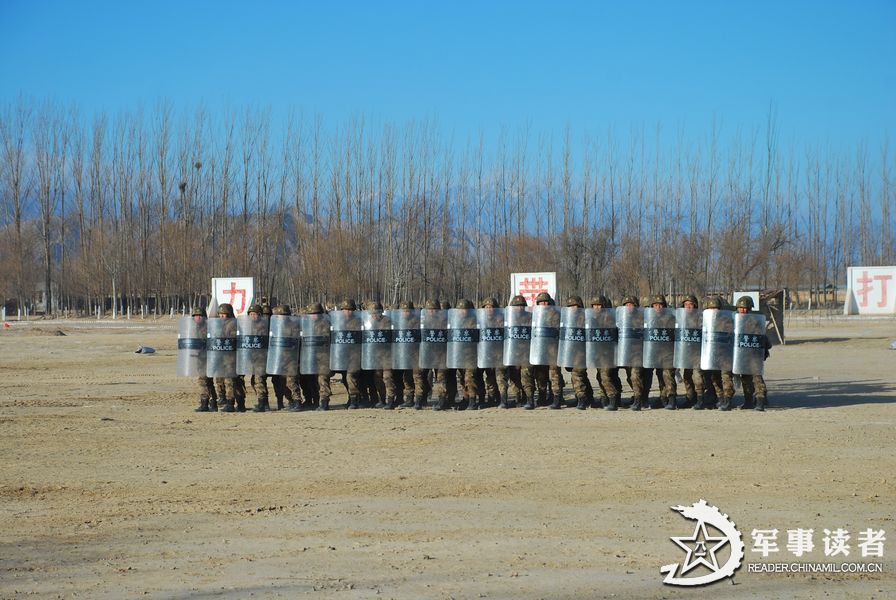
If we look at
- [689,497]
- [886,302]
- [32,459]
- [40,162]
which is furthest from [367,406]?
[40,162]

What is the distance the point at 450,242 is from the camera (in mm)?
58531

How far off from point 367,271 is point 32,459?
136 ft

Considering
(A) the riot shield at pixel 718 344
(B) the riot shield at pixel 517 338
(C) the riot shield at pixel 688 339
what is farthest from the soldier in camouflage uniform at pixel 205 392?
(A) the riot shield at pixel 718 344

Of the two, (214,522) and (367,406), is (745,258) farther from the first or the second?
(214,522)

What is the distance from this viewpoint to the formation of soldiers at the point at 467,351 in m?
17.5

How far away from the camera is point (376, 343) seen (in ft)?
59.4

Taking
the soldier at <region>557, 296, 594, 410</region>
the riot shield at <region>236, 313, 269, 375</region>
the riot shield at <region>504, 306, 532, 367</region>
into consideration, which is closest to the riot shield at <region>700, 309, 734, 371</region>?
the soldier at <region>557, 296, 594, 410</region>

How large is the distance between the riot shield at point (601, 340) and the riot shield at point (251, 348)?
5517 millimetres

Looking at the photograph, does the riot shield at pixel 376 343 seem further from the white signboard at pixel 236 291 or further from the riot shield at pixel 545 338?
the white signboard at pixel 236 291

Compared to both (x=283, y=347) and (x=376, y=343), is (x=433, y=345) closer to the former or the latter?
(x=376, y=343)

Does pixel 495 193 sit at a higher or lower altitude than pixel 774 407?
higher

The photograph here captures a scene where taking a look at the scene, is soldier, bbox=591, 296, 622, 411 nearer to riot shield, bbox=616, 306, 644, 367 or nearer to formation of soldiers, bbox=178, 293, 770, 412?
formation of soldiers, bbox=178, 293, 770, 412

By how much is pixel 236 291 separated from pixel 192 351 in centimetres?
995

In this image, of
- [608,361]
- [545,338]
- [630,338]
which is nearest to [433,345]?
[545,338]
